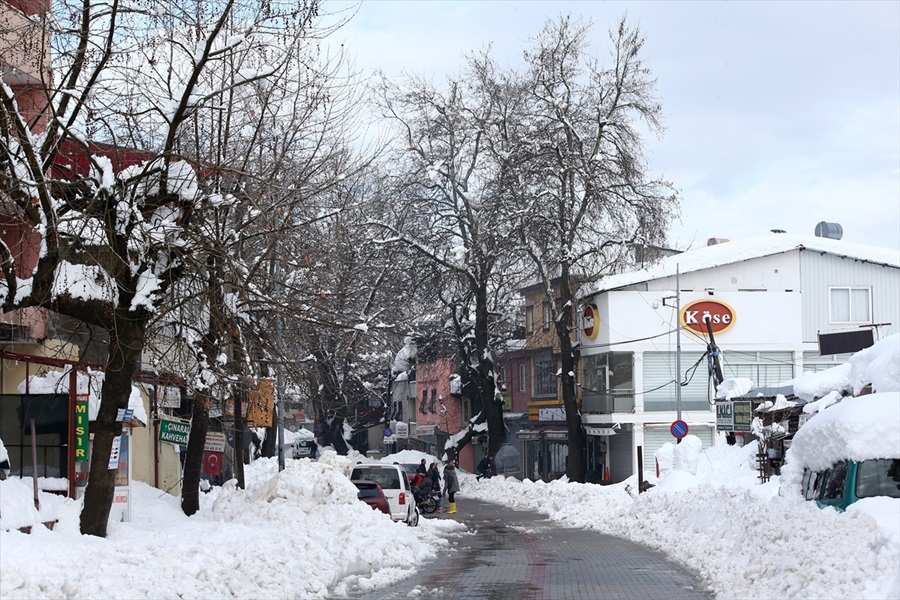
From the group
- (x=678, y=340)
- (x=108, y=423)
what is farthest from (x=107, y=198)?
(x=678, y=340)

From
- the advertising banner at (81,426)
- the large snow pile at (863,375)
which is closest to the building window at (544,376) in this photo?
the large snow pile at (863,375)

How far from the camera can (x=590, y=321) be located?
175ft

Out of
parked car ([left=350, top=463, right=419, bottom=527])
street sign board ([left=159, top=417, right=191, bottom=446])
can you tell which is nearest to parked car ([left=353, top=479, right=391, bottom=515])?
parked car ([left=350, top=463, right=419, bottom=527])

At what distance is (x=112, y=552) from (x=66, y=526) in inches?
117

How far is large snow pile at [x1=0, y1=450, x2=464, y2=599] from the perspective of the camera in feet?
36.9

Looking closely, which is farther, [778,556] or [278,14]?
[278,14]

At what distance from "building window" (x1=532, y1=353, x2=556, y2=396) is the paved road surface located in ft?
106

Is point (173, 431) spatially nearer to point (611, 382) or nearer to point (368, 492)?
point (368, 492)

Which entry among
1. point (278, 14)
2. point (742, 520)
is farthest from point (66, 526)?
point (742, 520)

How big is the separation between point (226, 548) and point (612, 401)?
126ft

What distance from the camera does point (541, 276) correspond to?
156ft

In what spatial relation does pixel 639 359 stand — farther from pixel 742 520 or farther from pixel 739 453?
pixel 742 520

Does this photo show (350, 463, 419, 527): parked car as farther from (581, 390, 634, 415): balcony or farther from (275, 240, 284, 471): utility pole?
(581, 390, 634, 415): balcony

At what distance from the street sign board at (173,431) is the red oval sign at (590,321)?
32.7 meters
